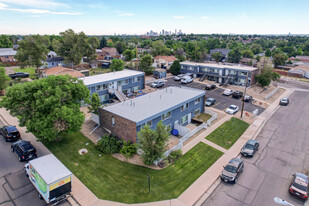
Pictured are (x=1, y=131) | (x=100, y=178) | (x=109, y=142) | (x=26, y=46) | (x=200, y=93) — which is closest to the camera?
(x=100, y=178)

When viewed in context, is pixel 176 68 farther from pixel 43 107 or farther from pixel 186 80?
pixel 43 107

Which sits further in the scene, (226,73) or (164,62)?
(164,62)

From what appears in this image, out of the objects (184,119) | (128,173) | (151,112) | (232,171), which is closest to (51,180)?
(128,173)

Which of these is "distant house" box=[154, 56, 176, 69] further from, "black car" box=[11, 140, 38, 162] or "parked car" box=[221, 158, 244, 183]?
"black car" box=[11, 140, 38, 162]

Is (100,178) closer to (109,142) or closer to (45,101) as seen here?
(109,142)

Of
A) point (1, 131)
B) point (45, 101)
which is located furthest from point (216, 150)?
point (1, 131)

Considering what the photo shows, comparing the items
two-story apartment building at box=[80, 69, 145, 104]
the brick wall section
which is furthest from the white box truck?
two-story apartment building at box=[80, 69, 145, 104]
